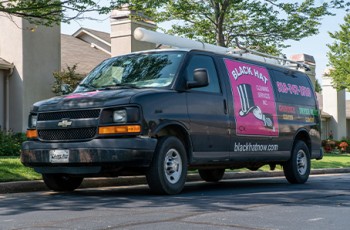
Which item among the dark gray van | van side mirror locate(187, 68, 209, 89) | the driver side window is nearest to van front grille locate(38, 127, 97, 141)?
the dark gray van

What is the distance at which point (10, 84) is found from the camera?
2005 centimetres

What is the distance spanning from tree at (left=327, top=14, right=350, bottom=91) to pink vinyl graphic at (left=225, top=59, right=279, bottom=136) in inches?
971

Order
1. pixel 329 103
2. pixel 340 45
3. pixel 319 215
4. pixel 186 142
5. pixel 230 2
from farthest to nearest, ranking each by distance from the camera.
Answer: pixel 329 103 → pixel 340 45 → pixel 230 2 → pixel 186 142 → pixel 319 215

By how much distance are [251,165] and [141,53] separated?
3.03 m

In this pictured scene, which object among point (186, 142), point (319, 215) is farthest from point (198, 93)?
point (319, 215)

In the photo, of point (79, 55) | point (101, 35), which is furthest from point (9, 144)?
point (101, 35)

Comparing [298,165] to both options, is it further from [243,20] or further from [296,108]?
[243,20]

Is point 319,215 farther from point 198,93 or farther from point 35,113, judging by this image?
A: point 35,113

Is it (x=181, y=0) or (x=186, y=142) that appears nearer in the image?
(x=186, y=142)

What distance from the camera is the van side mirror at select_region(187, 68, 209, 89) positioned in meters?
8.76

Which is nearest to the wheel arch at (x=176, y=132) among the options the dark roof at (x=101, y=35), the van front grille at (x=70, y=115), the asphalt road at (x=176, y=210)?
the asphalt road at (x=176, y=210)

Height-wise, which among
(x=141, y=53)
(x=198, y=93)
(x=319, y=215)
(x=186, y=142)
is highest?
(x=141, y=53)

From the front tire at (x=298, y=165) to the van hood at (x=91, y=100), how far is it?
4564 mm

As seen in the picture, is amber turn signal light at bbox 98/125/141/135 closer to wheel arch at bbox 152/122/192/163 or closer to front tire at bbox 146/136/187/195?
wheel arch at bbox 152/122/192/163
